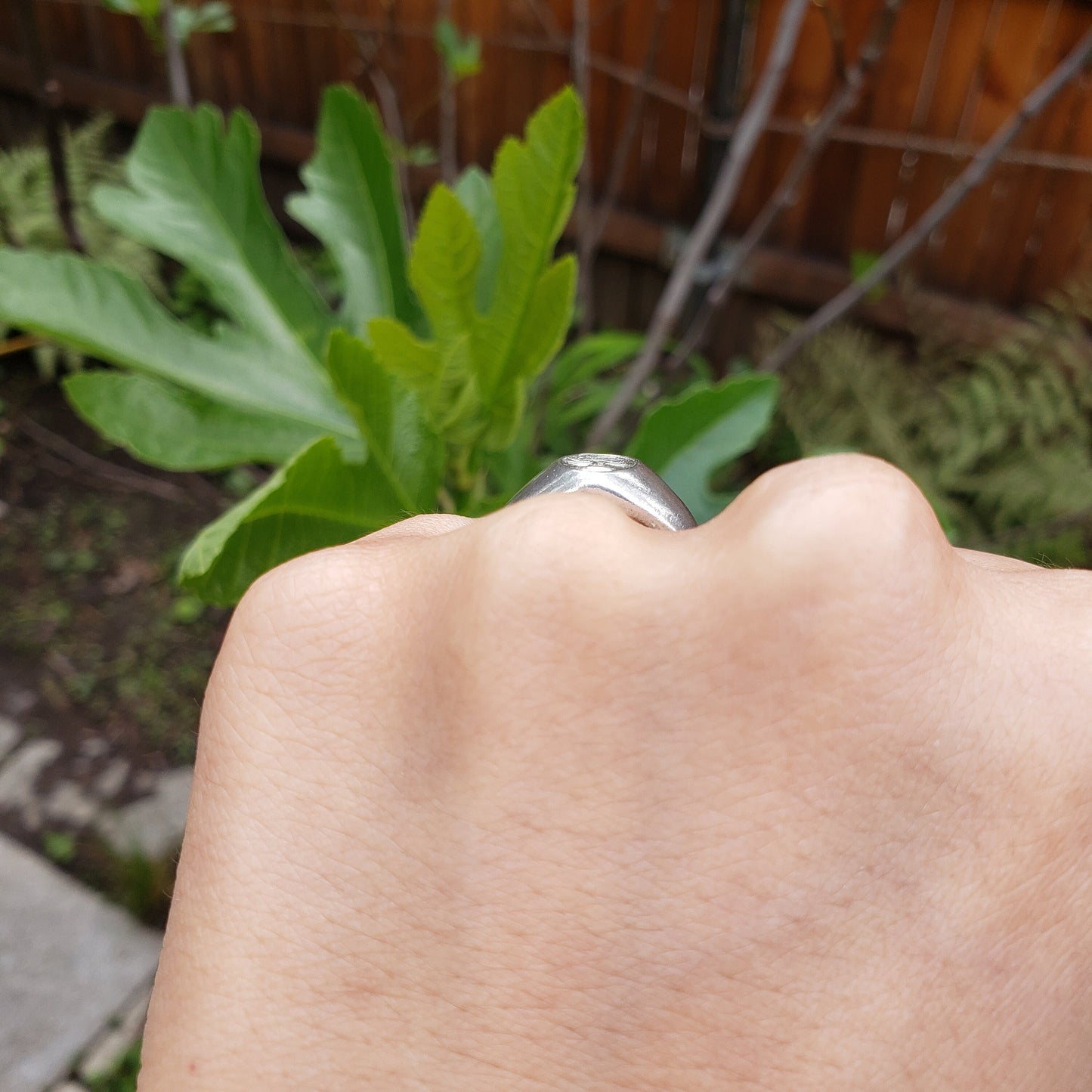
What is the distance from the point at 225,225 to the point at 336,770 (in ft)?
2.93

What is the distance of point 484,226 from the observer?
1.16 metres

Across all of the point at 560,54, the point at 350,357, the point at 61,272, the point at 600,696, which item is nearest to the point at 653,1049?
the point at 600,696

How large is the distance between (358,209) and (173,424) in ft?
1.37

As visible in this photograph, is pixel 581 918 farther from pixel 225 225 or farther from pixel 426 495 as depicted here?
pixel 225 225

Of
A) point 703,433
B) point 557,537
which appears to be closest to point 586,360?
point 703,433

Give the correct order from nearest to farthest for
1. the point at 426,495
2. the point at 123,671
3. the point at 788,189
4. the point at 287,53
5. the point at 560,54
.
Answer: the point at 426,495 < the point at 788,189 < the point at 123,671 < the point at 560,54 < the point at 287,53

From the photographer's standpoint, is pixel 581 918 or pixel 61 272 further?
pixel 61 272

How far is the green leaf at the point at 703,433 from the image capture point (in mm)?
1100

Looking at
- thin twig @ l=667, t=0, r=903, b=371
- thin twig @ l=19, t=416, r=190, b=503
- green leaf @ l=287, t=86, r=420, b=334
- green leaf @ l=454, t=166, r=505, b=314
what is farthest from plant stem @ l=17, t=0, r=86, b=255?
thin twig @ l=667, t=0, r=903, b=371

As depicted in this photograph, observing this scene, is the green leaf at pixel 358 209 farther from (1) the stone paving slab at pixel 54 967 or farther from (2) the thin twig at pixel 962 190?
(1) the stone paving slab at pixel 54 967

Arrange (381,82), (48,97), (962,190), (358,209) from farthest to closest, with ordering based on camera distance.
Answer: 1. (381,82)
2. (48,97)
3. (962,190)
4. (358,209)

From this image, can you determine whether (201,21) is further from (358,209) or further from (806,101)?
(806,101)

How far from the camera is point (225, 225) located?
114 centimetres

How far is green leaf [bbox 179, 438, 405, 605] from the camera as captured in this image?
0.75m
